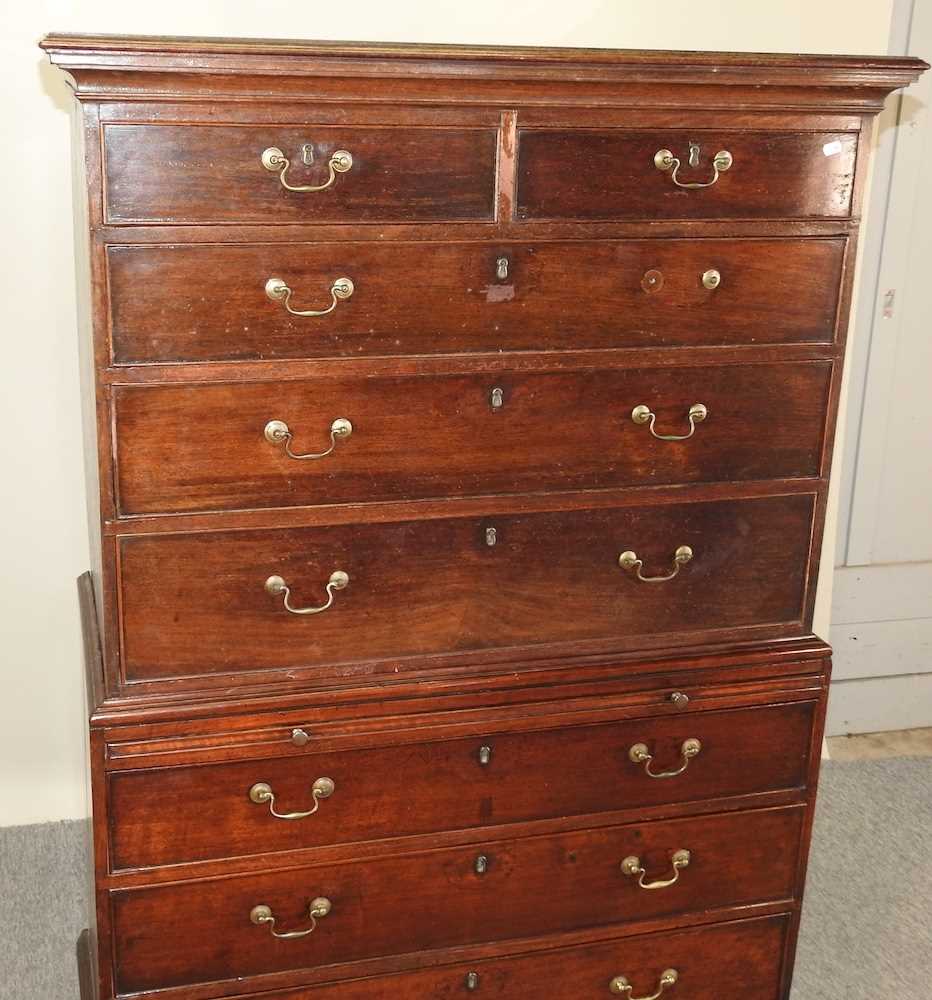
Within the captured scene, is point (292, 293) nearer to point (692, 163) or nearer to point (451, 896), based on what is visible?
point (692, 163)

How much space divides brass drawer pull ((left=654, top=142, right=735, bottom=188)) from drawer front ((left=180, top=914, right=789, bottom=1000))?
1165mm

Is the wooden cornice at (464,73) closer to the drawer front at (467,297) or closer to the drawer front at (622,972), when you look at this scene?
the drawer front at (467,297)

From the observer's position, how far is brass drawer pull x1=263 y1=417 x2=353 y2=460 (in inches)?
70.8

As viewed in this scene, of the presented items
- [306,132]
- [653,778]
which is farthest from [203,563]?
[653,778]

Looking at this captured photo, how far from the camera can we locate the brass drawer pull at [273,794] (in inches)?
75.1

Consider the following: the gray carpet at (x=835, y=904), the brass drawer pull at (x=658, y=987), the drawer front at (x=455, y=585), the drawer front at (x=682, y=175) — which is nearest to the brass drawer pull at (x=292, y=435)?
the drawer front at (x=455, y=585)

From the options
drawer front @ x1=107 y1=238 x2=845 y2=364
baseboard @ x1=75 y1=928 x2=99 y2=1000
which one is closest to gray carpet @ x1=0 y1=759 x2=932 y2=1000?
baseboard @ x1=75 y1=928 x2=99 y2=1000

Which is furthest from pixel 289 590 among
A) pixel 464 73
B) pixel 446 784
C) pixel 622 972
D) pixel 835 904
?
pixel 835 904

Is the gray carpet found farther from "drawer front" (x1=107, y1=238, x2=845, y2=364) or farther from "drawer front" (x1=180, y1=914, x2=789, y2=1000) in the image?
"drawer front" (x1=107, y1=238, x2=845, y2=364)

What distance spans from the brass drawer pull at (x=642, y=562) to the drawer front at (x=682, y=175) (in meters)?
0.49

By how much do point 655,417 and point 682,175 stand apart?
34 cm

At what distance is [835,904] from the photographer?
2672 mm

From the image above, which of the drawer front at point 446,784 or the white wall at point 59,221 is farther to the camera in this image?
the white wall at point 59,221

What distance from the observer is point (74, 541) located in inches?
101
